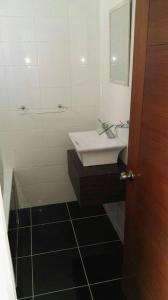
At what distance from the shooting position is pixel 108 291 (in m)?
1.79

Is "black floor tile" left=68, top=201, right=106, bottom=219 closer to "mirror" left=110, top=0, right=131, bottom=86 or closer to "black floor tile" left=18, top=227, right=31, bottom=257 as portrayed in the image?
"black floor tile" left=18, top=227, right=31, bottom=257

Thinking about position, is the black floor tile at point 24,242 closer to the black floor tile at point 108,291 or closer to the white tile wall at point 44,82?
the white tile wall at point 44,82

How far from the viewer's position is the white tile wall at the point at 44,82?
2.19 metres

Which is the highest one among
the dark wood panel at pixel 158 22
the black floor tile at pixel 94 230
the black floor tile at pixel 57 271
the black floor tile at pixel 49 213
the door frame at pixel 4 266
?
the dark wood panel at pixel 158 22

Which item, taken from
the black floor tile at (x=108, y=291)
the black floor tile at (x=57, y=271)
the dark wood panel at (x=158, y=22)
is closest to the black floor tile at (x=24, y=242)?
the black floor tile at (x=57, y=271)

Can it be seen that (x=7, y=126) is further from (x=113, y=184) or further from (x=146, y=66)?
(x=146, y=66)

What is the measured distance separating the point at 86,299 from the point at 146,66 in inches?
62.4

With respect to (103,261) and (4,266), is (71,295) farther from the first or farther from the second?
(4,266)

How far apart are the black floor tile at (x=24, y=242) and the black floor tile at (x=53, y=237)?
0.16 ft

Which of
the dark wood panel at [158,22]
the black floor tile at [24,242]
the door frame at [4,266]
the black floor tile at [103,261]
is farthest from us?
the black floor tile at [24,242]

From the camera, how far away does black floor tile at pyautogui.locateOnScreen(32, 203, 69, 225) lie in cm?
259

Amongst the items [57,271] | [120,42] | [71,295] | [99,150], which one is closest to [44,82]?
[120,42]

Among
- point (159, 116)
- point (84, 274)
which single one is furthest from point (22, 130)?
point (159, 116)

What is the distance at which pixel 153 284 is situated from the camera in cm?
123
